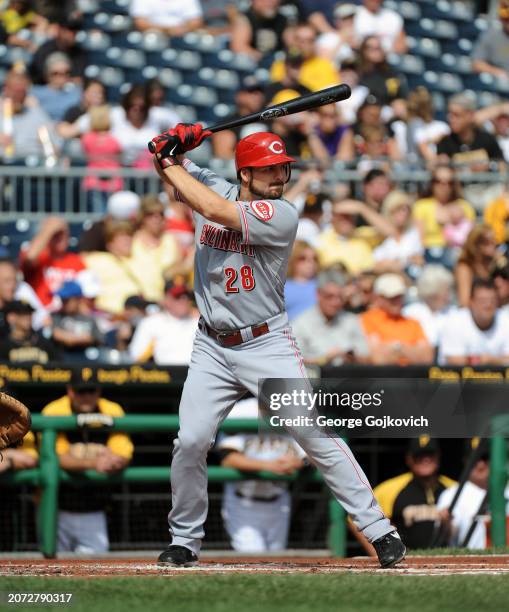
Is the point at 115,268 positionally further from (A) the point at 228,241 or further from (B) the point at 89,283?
(A) the point at 228,241

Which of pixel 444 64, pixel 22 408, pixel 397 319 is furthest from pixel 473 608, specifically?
pixel 444 64

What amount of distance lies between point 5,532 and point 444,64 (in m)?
8.63

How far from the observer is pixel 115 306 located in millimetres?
9172

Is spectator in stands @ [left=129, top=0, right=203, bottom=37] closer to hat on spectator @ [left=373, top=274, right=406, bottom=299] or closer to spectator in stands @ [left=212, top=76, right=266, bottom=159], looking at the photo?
spectator in stands @ [left=212, top=76, right=266, bottom=159]

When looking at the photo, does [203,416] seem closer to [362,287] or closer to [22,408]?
[22,408]

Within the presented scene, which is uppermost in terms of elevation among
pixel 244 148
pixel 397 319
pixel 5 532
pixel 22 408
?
pixel 244 148

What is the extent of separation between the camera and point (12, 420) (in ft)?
18.0

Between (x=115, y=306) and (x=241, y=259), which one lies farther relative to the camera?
(x=115, y=306)

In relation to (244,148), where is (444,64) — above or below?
below

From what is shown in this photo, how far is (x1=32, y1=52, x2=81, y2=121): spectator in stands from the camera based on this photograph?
11.3 meters

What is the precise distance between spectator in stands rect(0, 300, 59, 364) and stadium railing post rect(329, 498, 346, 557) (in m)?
1.88

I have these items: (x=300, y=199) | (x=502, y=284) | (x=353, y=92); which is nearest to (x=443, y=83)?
(x=353, y=92)

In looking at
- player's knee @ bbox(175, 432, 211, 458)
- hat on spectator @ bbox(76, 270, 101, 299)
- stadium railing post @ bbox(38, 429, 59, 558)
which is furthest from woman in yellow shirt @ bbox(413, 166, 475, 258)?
player's knee @ bbox(175, 432, 211, 458)

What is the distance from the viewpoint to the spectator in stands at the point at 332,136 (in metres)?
11.2
